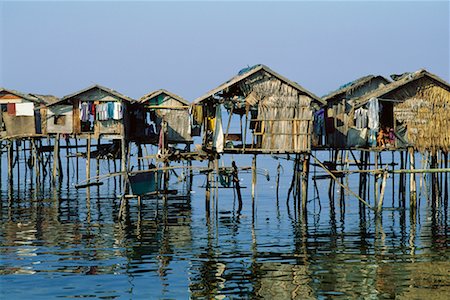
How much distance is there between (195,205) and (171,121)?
3.56 m

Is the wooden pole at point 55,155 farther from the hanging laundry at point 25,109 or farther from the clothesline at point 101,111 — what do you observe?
the hanging laundry at point 25,109

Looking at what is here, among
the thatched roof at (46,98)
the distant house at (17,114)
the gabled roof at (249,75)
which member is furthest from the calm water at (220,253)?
the thatched roof at (46,98)

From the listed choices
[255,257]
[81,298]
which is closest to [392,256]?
[255,257]

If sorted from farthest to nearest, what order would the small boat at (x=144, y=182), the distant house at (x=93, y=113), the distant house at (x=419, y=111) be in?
the distant house at (x=93, y=113) < the distant house at (x=419, y=111) < the small boat at (x=144, y=182)

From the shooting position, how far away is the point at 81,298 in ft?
51.3

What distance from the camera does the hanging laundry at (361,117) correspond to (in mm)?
27094

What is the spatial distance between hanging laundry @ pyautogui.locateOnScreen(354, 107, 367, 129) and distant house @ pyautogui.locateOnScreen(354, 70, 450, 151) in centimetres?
45

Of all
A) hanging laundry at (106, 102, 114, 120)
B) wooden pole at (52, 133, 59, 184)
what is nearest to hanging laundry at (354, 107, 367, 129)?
hanging laundry at (106, 102, 114, 120)

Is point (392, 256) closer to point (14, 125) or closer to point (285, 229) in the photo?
point (285, 229)

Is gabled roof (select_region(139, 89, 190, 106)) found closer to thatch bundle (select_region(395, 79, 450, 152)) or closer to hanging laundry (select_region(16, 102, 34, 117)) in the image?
hanging laundry (select_region(16, 102, 34, 117))

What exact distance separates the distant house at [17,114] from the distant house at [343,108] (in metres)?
12.5

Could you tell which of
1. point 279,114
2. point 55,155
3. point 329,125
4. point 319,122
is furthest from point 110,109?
point 329,125

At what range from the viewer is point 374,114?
87.0 ft

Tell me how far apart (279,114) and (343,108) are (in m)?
4.76
